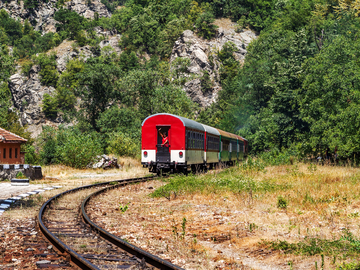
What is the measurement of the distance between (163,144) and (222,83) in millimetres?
85808

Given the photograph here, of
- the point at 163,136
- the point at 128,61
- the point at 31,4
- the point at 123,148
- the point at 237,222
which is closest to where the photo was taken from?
the point at 237,222

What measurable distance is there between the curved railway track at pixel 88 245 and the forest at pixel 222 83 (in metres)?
21.6

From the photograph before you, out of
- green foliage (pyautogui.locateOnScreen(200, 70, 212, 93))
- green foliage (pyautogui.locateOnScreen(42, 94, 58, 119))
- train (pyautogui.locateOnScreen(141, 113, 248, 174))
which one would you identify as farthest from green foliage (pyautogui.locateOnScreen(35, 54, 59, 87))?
train (pyautogui.locateOnScreen(141, 113, 248, 174))

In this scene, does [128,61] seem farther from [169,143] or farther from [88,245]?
[88,245]

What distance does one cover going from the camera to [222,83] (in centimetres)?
10600

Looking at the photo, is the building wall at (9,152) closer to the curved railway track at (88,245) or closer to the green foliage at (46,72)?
the curved railway track at (88,245)

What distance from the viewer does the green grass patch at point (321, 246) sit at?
6535 mm

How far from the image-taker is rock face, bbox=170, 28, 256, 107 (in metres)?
103

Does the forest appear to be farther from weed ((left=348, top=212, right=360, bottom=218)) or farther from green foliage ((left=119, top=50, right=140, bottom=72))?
weed ((left=348, top=212, right=360, bottom=218))

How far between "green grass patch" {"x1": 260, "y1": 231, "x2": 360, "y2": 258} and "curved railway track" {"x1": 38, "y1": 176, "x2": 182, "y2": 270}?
2.38 metres

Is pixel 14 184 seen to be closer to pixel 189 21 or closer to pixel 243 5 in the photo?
pixel 189 21

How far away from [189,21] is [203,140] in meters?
104

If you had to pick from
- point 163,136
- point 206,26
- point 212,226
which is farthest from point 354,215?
point 206,26

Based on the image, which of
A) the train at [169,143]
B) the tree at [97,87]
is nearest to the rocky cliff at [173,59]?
the tree at [97,87]
